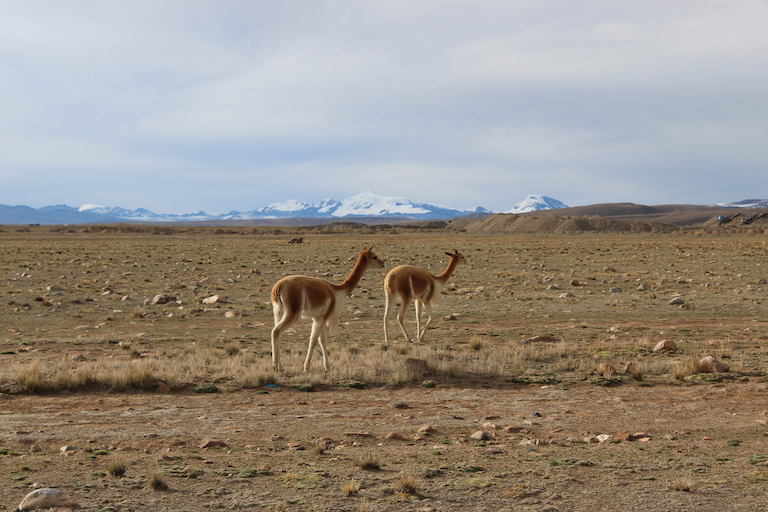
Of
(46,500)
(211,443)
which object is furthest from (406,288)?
(46,500)

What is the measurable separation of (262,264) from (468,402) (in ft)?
91.1

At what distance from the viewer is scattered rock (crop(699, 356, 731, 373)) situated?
428 inches

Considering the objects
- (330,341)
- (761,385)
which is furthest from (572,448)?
(330,341)

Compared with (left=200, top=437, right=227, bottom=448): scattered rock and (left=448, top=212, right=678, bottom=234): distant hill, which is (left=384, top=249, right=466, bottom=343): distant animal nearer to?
(left=200, top=437, right=227, bottom=448): scattered rock

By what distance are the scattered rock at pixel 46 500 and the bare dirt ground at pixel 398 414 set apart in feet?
0.48

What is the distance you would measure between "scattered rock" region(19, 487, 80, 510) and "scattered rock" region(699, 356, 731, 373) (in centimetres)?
991

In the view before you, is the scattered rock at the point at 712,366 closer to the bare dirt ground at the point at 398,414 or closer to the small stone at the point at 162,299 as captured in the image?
the bare dirt ground at the point at 398,414

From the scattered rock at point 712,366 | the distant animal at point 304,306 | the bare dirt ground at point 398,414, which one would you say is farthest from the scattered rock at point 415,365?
the scattered rock at point 712,366

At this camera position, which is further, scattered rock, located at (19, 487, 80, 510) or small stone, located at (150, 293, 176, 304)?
small stone, located at (150, 293, 176, 304)

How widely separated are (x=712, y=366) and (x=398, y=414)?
233 inches

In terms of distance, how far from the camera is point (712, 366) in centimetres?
1090

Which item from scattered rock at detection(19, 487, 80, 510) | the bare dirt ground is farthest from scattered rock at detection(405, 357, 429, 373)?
scattered rock at detection(19, 487, 80, 510)

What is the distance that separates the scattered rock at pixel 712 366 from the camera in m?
10.9

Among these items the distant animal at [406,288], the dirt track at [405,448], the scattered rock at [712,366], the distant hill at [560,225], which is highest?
the distant hill at [560,225]
